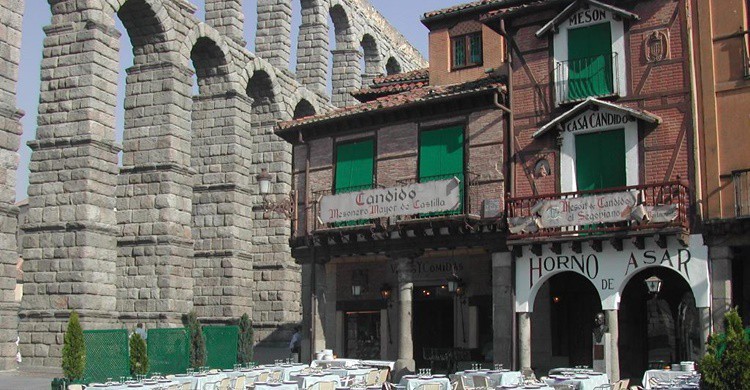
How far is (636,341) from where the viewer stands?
25609mm

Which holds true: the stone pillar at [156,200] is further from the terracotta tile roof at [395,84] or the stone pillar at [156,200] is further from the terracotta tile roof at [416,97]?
the terracotta tile roof at [395,84]

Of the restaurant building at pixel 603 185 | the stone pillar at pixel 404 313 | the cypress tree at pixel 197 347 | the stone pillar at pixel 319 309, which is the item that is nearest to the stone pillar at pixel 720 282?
the restaurant building at pixel 603 185

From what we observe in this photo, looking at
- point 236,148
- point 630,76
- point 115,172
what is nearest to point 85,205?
point 115,172

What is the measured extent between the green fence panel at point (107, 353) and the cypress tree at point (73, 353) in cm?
202

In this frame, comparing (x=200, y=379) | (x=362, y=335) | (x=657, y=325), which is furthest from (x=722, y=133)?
(x=200, y=379)

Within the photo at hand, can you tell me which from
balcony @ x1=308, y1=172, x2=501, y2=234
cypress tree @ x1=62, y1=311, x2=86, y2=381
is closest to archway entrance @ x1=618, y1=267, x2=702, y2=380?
balcony @ x1=308, y1=172, x2=501, y2=234

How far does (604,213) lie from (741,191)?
3127 mm

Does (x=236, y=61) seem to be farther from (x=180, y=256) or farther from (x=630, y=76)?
(x=630, y=76)

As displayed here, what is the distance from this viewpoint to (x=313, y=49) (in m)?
46.4

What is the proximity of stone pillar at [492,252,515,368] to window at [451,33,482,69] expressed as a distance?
6942 millimetres

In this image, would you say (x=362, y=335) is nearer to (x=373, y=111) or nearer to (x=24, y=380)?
(x=373, y=111)

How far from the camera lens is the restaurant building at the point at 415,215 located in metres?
25.0

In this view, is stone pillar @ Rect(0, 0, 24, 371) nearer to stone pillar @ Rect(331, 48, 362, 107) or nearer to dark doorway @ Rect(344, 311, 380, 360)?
dark doorway @ Rect(344, 311, 380, 360)

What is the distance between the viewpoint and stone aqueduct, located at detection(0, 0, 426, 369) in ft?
95.9
